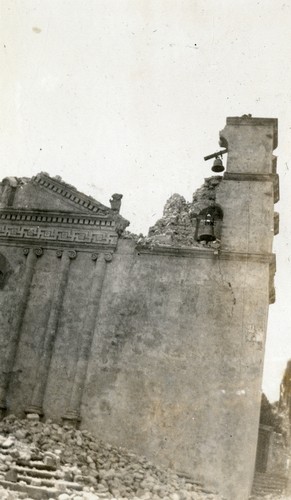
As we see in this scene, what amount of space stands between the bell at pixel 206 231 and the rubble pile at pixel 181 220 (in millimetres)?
209

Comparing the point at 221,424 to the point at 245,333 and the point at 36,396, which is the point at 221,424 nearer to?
the point at 245,333

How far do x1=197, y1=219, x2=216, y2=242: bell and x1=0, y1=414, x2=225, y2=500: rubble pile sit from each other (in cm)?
636

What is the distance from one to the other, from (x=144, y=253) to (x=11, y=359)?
16.0 feet

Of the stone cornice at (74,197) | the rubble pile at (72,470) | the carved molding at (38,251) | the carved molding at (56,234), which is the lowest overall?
the rubble pile at (72,470)

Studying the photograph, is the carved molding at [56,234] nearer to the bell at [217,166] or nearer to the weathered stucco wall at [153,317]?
the weathered stucco wall at [153,317]

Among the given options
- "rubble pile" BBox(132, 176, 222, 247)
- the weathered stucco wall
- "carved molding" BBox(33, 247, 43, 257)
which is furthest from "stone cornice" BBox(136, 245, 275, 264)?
"carved molding" BBox(33, 247, 43, 257)

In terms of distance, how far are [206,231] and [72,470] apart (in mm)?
7826

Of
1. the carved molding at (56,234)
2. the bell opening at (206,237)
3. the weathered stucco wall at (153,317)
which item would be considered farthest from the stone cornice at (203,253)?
the carved molding at (56,234)

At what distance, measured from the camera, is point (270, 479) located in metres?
21.5

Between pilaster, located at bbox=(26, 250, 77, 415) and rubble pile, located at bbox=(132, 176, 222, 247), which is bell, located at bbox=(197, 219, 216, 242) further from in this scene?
pilaster, located at bbox=(26, 250, 77, 415)

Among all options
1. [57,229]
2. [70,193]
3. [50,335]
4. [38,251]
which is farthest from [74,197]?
[50,335]

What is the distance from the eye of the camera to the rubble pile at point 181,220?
16.7 m

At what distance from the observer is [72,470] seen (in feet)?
38.5

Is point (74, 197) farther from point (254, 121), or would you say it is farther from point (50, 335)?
point (254, 121)
